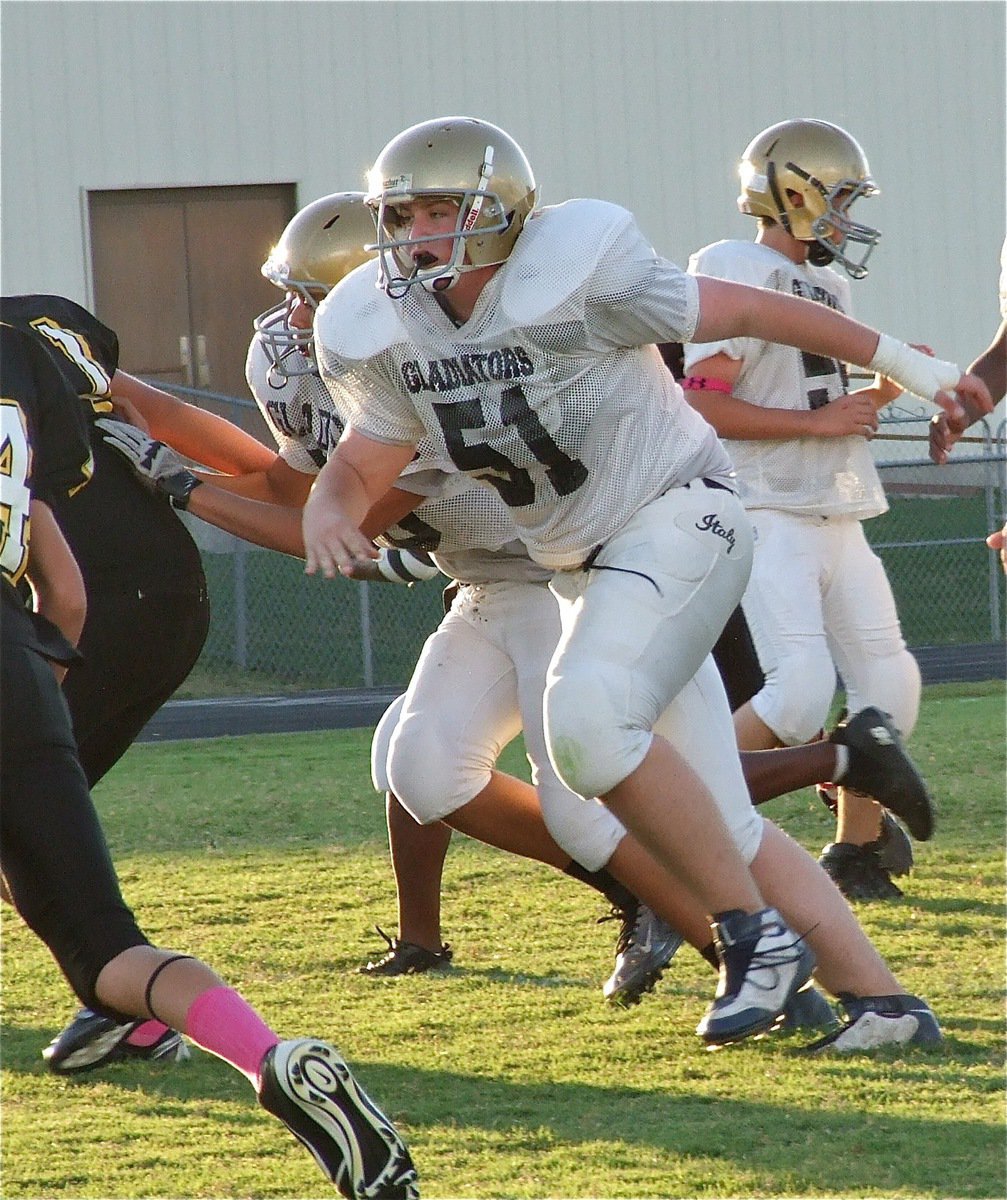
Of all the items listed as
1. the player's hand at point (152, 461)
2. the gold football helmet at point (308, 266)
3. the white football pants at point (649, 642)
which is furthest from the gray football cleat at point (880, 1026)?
the gold football helmet at point (308, 266)

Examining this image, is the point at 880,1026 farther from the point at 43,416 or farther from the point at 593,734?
the point at 43,416

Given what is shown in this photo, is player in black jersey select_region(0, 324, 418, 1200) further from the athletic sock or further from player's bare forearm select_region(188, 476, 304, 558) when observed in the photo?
the athletic sock

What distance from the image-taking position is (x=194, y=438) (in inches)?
167

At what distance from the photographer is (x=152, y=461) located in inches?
151

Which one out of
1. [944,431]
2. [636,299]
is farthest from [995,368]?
[636,299]

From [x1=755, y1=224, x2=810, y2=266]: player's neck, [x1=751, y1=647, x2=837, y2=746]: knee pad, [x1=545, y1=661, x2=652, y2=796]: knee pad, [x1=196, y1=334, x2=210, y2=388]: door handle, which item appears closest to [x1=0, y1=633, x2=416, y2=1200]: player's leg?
[x1=545, y1=661, x2=652, y2=796]: knee pad

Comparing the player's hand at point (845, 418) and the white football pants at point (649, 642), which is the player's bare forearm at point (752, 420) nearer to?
the player's hand at point (845, 418)

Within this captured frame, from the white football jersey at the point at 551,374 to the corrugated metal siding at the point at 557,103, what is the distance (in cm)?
1166

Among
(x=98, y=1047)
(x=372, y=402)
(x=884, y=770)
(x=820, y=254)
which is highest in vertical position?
(x=820, y=254)

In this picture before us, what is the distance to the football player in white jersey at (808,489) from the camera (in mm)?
4863

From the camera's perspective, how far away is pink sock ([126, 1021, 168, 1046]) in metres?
3.67

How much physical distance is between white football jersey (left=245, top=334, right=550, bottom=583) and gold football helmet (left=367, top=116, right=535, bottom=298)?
23.2 inches

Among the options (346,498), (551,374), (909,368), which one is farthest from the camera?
(909,368)

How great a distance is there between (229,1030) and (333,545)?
2.87ft
